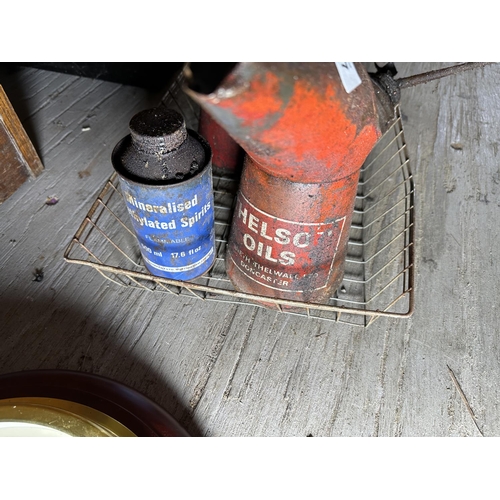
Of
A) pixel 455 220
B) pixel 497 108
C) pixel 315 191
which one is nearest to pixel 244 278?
pixel 315 191

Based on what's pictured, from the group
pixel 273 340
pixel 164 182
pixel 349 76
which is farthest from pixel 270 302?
pixel 349 76

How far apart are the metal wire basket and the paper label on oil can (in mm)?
45

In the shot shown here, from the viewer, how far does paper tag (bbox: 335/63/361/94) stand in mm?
478

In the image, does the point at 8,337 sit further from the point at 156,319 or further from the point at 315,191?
the point at 315,191

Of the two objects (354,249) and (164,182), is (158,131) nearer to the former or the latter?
(164,182)

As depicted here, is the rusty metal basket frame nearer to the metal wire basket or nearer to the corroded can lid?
the metal wire basket

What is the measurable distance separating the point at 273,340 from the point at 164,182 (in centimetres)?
31

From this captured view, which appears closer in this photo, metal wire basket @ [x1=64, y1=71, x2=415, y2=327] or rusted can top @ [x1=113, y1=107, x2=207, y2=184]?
rusted can top @ [x1=113, y1=107, x2=207, y2=184]

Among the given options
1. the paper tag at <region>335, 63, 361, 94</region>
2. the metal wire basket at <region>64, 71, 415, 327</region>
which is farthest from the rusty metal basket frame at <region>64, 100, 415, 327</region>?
the paper tag at <region>335, 63, 361, 94</region>

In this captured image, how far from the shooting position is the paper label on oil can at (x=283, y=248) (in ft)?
2.14

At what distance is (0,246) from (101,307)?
0.26m

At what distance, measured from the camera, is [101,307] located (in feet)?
2.54

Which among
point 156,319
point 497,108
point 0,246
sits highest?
point 0,246

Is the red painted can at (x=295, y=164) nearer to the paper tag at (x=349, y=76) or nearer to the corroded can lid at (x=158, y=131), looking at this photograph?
the paper tag at (x=349, y=76)
